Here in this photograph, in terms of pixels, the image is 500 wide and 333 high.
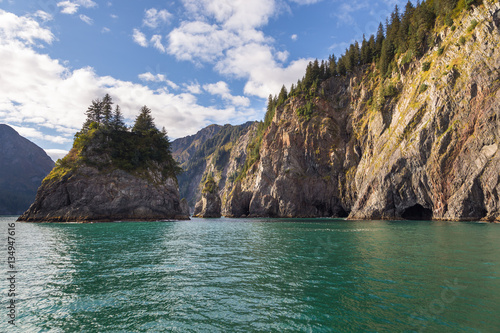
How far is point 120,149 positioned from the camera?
81.6m

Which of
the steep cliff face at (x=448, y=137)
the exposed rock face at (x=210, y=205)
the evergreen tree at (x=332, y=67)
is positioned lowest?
the exposed rock face at (x=210, y=205)

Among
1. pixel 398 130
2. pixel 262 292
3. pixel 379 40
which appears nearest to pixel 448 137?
pixel 398 130

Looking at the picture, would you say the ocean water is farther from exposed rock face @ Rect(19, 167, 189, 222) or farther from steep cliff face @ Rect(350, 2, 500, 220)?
exposed rock face @ Rect(19, 167, 189, 222)

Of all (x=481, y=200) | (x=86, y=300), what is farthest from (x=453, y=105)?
(x=86, y=300)

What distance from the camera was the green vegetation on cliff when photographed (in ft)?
245

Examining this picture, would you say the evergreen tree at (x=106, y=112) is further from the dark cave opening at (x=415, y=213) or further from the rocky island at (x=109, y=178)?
the dark cave opening at (x=415, y=213)

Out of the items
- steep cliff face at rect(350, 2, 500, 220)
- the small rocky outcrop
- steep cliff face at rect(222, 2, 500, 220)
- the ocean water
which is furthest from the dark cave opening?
the small rocky outcrop

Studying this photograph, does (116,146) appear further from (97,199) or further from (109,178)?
(97,199)

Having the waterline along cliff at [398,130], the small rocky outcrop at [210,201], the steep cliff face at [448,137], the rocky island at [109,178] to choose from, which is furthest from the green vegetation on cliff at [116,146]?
the steep cliff face at [448,137]

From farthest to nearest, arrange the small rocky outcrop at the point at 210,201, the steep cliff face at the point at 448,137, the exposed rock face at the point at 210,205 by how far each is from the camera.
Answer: the small rocky outcrop at the point at 210,201
the exposed rock face at the point at 210,205
the steep cliff face at the point at 448,137

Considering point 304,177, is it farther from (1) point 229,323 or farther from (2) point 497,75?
(1) point 229,323

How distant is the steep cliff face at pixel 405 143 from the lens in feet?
167

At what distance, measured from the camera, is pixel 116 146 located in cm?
8181

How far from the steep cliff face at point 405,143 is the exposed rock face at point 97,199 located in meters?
48.2
